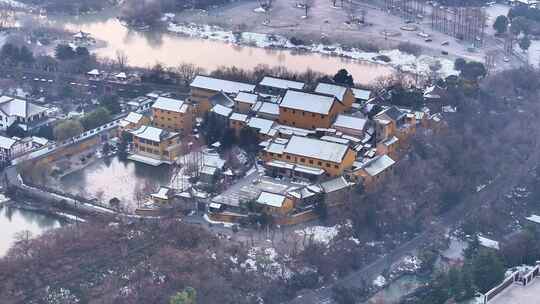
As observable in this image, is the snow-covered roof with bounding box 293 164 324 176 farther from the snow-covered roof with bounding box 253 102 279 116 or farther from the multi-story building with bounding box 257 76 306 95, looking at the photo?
the multi-story building with bounding box 257 76 306 95

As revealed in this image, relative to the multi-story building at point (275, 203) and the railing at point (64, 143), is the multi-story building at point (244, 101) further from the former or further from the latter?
A: the multi-story building at point (275, 203)

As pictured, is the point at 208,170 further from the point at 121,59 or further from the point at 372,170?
the point at 121,59

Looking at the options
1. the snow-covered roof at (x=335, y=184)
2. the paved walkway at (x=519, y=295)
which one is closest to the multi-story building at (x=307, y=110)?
the snow-covered roof at (x=335, y=184)

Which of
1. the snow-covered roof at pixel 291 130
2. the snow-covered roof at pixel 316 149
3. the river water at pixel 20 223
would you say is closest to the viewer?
the river water at pixel 20 223

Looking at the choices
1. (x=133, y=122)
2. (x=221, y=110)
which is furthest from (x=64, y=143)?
(x=221, y=110)

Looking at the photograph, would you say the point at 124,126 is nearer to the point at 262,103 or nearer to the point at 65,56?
the point at 262,103

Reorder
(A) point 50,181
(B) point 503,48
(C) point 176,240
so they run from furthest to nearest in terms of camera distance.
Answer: (B) point 503,48, (A) point 50,181, (C) point 176,240

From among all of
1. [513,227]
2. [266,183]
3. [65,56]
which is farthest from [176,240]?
[65,56]
